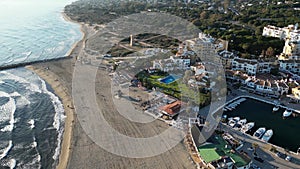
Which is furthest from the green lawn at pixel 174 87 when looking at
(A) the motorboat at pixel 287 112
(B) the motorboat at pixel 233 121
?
(A) the motorboat at pixel 287 112

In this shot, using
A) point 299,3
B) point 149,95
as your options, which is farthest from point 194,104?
point 299,3

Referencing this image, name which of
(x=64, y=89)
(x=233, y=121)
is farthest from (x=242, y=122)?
(x=64, y=89)

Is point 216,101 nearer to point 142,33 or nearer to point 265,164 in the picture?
point 265,164

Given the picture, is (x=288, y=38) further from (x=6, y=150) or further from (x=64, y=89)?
(x=6, y=150)

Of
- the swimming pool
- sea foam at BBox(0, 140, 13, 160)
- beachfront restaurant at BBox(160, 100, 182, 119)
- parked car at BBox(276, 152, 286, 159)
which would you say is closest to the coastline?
sea foam at BBox(0, 140, 13, 160)

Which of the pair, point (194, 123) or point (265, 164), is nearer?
point (265, 164)
